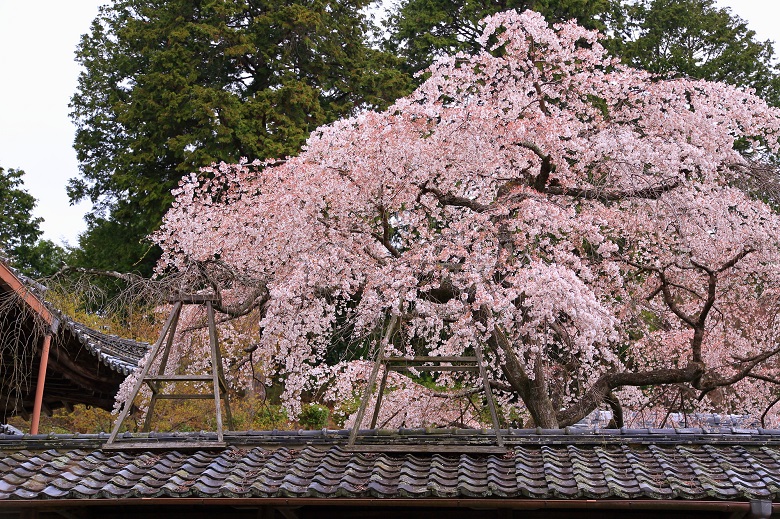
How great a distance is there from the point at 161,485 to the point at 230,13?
20.5 metres

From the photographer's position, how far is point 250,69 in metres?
24.2

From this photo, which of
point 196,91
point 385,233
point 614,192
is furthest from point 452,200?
point 196,91

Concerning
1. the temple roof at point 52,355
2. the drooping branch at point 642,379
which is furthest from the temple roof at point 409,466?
the drooping branch at point 642,379

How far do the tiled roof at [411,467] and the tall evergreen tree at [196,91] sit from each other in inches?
612

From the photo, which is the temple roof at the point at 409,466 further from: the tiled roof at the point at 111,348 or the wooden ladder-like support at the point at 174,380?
the tiled roof at the point at 111,348

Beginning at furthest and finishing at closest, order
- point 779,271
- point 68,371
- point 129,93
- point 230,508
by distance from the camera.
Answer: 1. point 129,93
2. point 68,371
3. point 779,271
4. point 230,508

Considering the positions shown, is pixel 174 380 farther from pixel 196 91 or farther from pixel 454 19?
pixel 454 19

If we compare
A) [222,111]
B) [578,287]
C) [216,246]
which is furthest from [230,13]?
[578,287]

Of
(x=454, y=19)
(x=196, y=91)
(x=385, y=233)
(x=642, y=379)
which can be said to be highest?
(x=454, y=19)

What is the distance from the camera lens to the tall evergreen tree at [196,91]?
22.0m

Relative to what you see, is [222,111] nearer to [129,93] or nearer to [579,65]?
[129,93]

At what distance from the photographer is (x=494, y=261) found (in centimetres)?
877

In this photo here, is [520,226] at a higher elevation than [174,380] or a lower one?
higher

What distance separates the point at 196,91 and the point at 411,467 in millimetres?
18568
